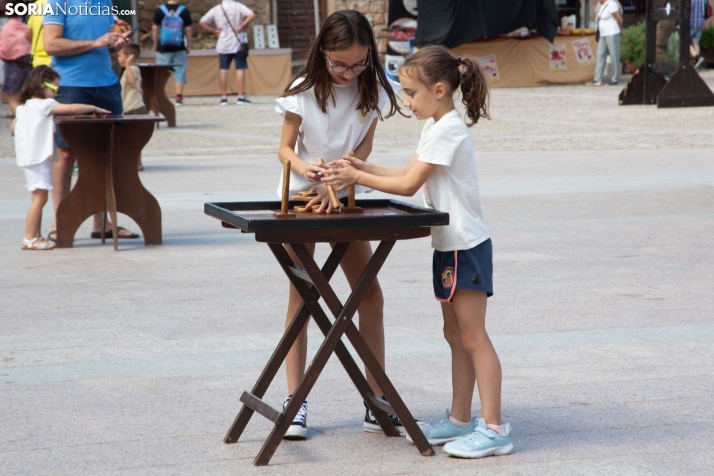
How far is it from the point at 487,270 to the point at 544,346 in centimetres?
143

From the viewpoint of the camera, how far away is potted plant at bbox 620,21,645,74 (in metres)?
26.8

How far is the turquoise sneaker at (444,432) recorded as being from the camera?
357cm

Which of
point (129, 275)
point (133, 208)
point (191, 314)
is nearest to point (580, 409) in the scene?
point (191, 314)

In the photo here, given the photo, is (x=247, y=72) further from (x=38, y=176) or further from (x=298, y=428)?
(x=298, y=428)

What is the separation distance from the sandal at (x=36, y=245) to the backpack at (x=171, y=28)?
39.9ft

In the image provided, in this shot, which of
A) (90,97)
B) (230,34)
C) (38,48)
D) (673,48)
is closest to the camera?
(90,97)

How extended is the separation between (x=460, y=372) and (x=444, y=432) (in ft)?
0.71

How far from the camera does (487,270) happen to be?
3.45 meters

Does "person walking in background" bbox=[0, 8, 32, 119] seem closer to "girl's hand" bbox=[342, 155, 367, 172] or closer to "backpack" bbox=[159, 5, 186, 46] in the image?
"backpack" bbox=[159, 5, 186, 46]

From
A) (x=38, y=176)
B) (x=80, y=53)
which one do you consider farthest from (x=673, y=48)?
(x=38, y=176)

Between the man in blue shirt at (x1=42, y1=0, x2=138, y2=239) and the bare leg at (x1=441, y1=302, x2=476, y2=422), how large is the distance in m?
4.43

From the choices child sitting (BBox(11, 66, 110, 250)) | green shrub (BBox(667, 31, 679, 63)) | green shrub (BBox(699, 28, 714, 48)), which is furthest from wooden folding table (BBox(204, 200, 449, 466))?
green shrub (BBox(699, 28, 714, 48))

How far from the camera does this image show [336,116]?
3738 mm

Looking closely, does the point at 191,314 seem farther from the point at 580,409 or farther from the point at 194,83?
the point at 194,83
